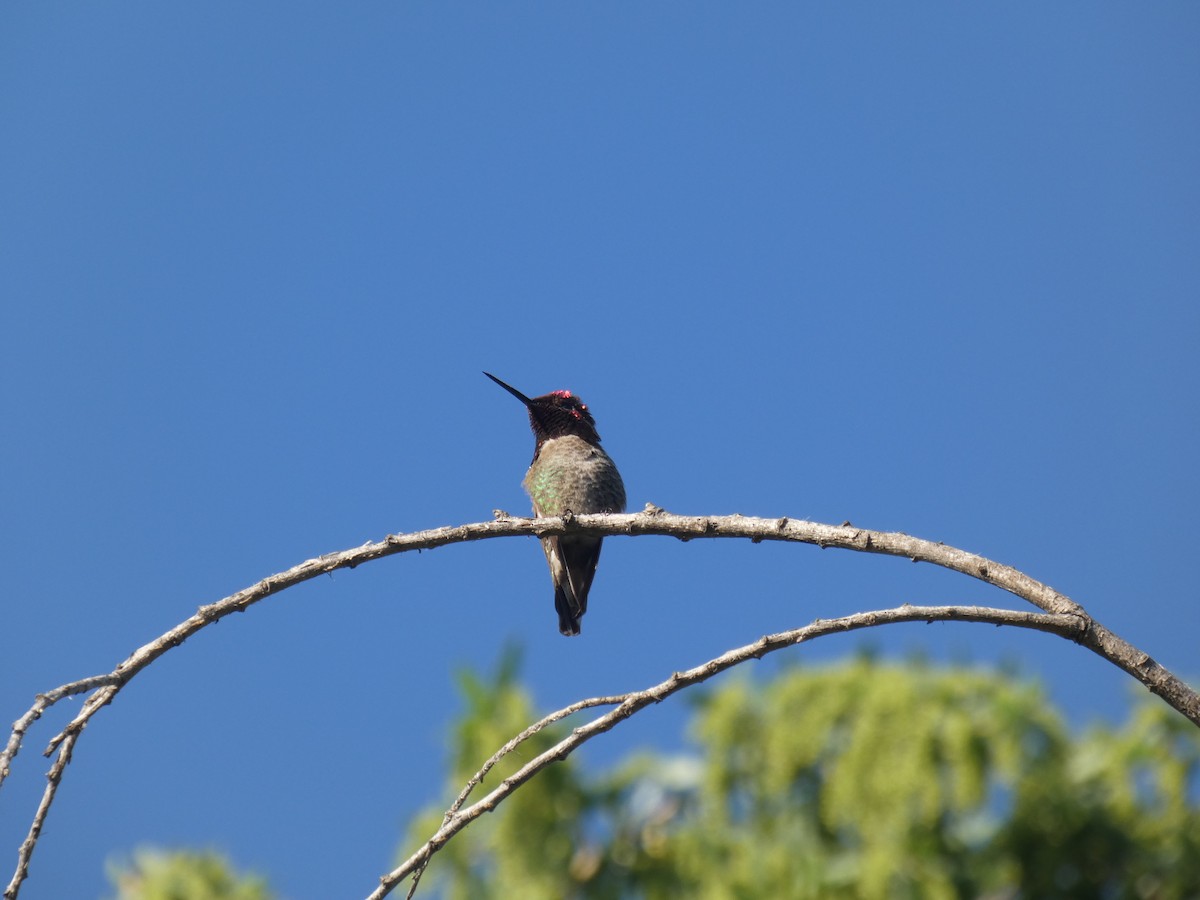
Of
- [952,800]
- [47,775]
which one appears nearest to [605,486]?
[952,800]

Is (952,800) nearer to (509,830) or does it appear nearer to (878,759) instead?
(878,759)

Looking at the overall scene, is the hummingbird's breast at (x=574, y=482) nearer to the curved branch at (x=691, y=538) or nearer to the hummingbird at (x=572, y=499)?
the hummingbird at (x=572, y=499)

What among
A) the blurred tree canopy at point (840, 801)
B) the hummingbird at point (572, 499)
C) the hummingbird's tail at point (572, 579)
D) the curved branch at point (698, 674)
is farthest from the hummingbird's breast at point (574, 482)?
the curved branch at point (698, 674)

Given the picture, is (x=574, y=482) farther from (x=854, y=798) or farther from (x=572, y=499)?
(x=854, y=798)

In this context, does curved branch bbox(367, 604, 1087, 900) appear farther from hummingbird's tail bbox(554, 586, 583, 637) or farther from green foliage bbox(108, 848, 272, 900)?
green foliage bbox(108, 848, 272, 900)

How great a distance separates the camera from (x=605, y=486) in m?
7.88

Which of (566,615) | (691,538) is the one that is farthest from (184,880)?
(691,538)

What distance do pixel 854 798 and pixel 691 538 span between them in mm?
6796

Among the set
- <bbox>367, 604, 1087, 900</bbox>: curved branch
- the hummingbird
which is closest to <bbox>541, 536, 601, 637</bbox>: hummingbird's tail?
the hummingbird

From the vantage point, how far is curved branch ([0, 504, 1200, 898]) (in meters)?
2.70

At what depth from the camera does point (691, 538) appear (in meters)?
3.86

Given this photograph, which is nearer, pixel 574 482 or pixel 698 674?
pixel 698 674

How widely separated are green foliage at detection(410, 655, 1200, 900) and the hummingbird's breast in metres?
2.42

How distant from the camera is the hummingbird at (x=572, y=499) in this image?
25.6ft
